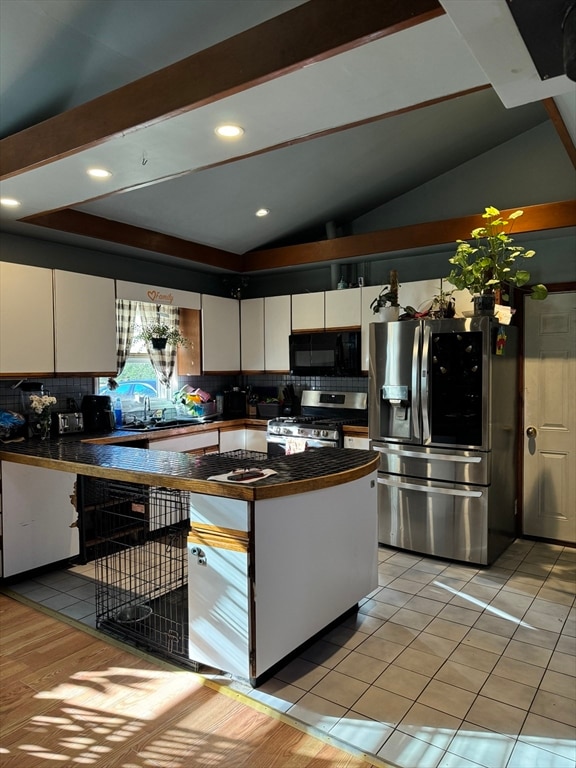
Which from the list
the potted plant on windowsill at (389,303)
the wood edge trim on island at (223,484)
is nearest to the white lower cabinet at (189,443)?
the wood edge trim on island at (223,484)

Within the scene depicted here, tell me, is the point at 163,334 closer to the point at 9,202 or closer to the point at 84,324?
the point at 84,324

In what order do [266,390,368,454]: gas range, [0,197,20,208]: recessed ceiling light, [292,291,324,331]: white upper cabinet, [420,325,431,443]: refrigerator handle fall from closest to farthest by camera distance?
[0,197,20,208]: recessed ceiling light, [420,325,431,443]: refrigerator handle, [266,390,368,454]: gas range, [292,291,324,331]: white upper cabinet

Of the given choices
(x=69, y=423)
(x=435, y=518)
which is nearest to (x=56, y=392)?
(x=69, y=423)

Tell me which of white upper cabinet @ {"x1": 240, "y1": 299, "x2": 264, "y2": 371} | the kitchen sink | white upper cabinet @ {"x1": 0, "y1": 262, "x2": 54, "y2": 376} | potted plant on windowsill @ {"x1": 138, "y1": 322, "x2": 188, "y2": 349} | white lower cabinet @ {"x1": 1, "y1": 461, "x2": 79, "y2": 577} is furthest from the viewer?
white upper cabinet @ {"x1": 240, "y1": 299, "x2": 264, "y2": 371}

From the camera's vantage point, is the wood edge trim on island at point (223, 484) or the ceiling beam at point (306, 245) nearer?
the wood edge trim on island at point (223, 484)

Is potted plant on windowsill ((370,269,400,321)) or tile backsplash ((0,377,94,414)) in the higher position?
potted plant on windowsill ((370,269,400,321))

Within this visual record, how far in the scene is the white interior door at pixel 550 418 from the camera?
408cm

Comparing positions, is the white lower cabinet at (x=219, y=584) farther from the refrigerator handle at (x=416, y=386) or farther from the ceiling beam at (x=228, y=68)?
the refrigerator handle at (x=416, y=386)

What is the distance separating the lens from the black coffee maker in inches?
166

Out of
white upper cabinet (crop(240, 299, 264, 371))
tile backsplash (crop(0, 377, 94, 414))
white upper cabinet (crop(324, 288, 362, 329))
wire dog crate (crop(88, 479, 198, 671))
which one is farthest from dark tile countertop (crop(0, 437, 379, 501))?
white upper cabinet (crop(240, 299, 264, 371))

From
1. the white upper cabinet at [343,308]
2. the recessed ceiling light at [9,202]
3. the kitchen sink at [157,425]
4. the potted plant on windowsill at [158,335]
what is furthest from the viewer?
the potted plant on windowsill at [158,335]

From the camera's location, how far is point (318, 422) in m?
4.66

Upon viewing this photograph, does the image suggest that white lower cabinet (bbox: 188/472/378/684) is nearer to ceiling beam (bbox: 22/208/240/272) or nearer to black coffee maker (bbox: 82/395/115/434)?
black coffee maker (bbox: 82/395/115/434)

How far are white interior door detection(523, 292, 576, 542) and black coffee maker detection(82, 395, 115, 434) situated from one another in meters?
3.46
